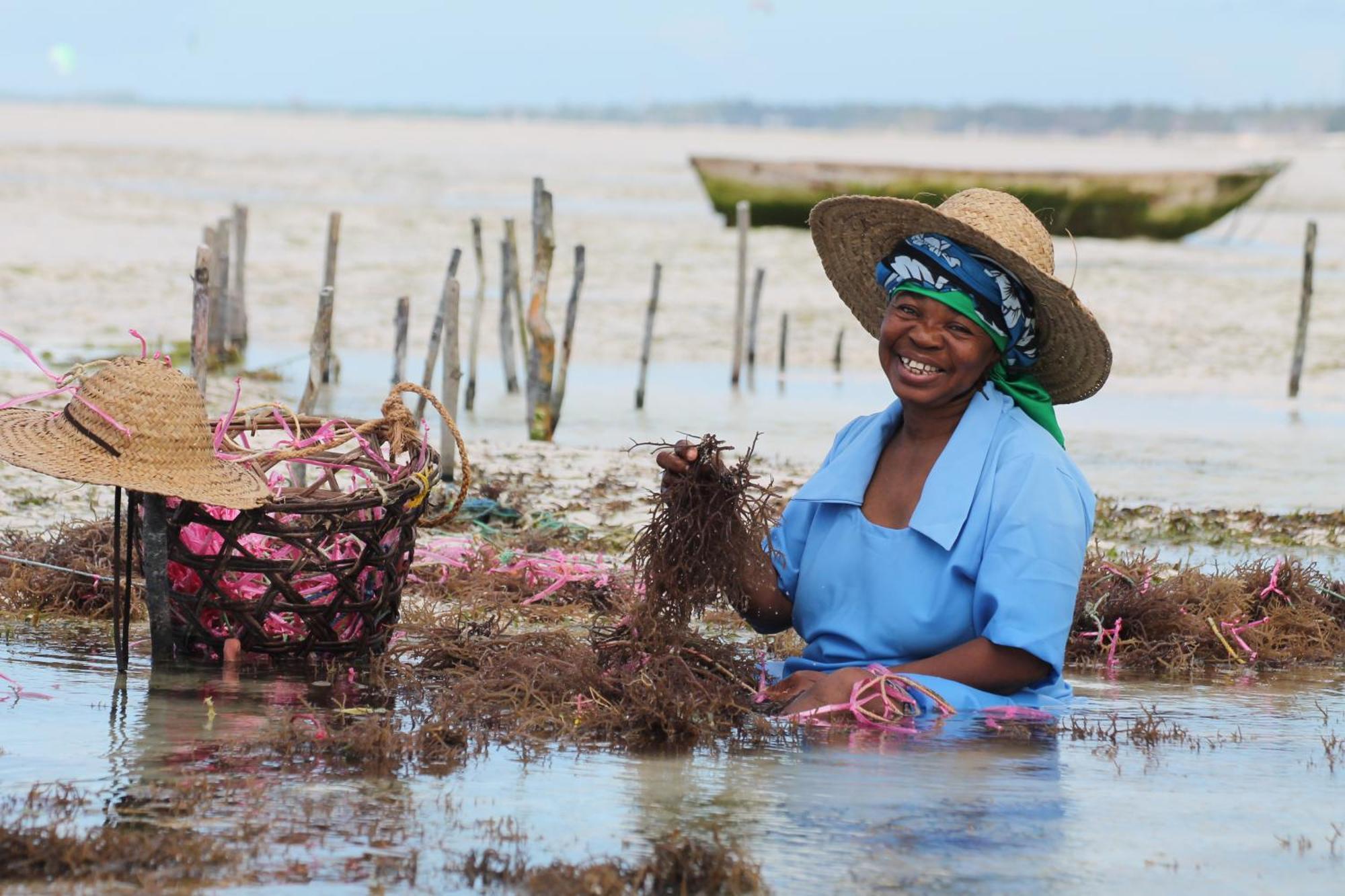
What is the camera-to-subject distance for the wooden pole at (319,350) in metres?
6.48

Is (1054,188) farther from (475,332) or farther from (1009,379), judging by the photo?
(1009,379)

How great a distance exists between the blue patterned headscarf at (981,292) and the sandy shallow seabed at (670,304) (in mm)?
1737

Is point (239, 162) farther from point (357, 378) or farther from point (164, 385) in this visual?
point (164, 385)

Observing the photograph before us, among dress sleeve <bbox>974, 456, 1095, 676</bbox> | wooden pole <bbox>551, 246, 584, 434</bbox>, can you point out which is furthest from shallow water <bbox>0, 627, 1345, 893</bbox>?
wooden pole <bbox>551, 246, 584, 434</bbox>

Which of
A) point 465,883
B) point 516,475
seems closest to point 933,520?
point 465,883

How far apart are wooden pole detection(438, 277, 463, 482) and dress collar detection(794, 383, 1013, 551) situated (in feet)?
12.8

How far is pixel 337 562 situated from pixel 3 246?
1762cm

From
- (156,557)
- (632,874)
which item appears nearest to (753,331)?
(156,557)

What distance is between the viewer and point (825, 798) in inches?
134

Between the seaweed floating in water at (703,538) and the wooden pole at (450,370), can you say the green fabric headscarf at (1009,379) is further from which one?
the wooden pole at (450,370)

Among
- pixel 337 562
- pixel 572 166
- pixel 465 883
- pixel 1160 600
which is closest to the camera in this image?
pixel 465 883

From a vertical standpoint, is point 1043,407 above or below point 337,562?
above

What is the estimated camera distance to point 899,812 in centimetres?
332

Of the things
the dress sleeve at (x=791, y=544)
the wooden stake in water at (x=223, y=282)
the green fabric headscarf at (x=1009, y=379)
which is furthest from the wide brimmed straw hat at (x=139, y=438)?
the wooden stake in water at (x=223, y=282)
